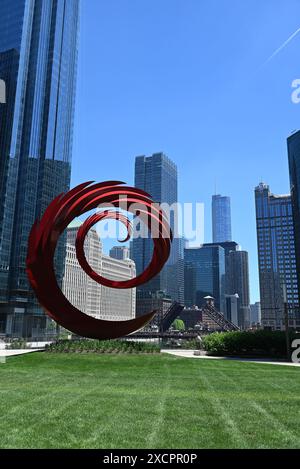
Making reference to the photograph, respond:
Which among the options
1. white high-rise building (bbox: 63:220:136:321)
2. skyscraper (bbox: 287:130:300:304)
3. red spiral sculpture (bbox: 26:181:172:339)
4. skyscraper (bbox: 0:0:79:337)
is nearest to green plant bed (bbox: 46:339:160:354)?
red spiral sculpture (bbox: 26:181:172:339)

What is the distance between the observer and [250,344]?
2464 centimetres

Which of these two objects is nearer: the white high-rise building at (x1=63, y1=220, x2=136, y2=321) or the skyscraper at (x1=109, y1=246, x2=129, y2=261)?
the white high-rise building at (x1=63, y1=220, x2=136, y2=321)

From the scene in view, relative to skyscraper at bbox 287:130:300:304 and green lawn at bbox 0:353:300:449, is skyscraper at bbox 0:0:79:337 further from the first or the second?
green lawn at bbox 0:353:300:449

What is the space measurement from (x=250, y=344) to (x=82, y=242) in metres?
11.7

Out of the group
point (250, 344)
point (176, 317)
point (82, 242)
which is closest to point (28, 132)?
point (176, 317)

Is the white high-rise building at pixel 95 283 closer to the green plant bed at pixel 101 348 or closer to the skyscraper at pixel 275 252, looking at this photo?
the skyscraper at pixel 275 252

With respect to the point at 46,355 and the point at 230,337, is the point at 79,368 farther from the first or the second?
the point at 230,337

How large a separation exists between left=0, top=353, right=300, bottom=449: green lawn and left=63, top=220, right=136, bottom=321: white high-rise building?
332ft

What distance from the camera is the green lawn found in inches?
248

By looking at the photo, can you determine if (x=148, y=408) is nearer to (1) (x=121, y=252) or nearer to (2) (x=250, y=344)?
(2) (x=250, y=344)

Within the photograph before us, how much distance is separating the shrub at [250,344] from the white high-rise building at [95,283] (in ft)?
299

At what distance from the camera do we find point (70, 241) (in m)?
120

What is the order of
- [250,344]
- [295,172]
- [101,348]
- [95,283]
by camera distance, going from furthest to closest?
[95,283] < [295,172] < [250,344] < [101,348]

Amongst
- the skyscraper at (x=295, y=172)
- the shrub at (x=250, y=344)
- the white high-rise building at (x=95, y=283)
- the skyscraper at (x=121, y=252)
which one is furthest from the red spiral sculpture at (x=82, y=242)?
the skyscraper at (x=121, y=252)
